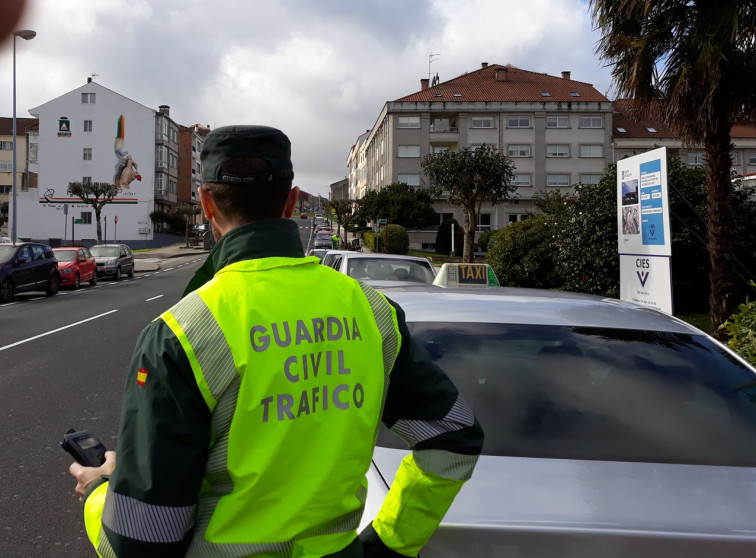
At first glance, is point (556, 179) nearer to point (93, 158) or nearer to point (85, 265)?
point (85, 265)

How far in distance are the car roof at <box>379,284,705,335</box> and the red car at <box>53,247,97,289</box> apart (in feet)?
77.1

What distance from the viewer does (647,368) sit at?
2.90 meters

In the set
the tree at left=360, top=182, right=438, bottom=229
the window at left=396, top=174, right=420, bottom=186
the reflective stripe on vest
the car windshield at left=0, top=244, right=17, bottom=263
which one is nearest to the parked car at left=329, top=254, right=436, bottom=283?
the reflective stripe on vest

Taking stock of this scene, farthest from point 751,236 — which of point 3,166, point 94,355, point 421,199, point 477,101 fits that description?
point 3,166

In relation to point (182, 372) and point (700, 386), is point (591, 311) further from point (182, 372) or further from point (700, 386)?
point (182, 372)

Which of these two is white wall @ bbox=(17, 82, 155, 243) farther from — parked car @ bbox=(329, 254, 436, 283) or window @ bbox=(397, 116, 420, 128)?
parked car @ bbox=(329, 254, 436, 283)

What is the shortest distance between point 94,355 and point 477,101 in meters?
55.4

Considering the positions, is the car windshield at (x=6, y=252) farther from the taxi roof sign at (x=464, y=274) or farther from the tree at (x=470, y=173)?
the tree at (x=470, y=173)

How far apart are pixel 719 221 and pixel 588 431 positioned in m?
8.77

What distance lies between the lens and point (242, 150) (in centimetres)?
164

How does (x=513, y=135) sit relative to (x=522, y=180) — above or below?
above

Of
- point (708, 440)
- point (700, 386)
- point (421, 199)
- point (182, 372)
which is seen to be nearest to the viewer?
point (182, 372)

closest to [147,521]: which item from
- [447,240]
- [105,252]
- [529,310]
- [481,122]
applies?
[529,310]

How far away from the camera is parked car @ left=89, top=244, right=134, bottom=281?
3027cm
